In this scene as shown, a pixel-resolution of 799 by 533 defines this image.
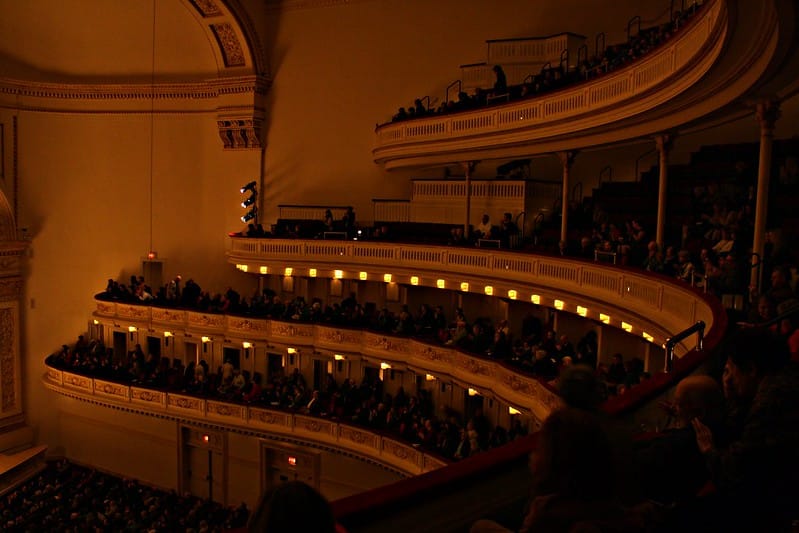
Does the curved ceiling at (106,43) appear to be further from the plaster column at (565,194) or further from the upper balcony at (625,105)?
the plaster column at (565,194)

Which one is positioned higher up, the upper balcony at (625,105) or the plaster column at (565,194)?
the upper balcony at (625,105)

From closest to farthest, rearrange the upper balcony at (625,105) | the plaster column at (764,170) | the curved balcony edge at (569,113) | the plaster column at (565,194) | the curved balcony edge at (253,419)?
1. the upper balcony at (625,105)
2. the curved balcony edge at (569,113)
3. the plaster column at (764,170)
4. the plaster column at (565,194)
5. the curved balcony edge at (253,419)

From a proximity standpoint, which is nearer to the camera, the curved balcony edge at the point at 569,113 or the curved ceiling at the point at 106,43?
the curved balcony edge at the point at 569,113

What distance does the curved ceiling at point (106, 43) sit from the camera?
2575 centimetres

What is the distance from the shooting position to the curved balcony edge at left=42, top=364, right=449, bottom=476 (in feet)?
58.0

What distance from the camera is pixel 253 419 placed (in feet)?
67.9

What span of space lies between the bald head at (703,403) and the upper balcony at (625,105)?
221 inches

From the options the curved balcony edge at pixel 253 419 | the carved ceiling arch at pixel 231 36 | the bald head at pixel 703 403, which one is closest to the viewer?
the bald head at pixel 703 403

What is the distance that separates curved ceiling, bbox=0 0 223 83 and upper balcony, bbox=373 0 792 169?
9.09 m

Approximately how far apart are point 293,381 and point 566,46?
491 inches

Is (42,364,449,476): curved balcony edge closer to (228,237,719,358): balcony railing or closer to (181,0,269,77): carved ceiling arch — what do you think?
(228,237,719,358): balcony railing

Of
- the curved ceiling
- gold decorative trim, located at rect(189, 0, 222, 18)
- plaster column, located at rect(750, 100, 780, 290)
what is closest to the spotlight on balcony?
the curved ceiling

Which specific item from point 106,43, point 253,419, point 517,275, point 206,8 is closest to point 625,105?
point 517,275

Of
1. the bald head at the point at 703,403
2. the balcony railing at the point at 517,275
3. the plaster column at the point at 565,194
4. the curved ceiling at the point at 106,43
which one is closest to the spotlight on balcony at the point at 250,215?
the balcony railing at the point at 517,275
